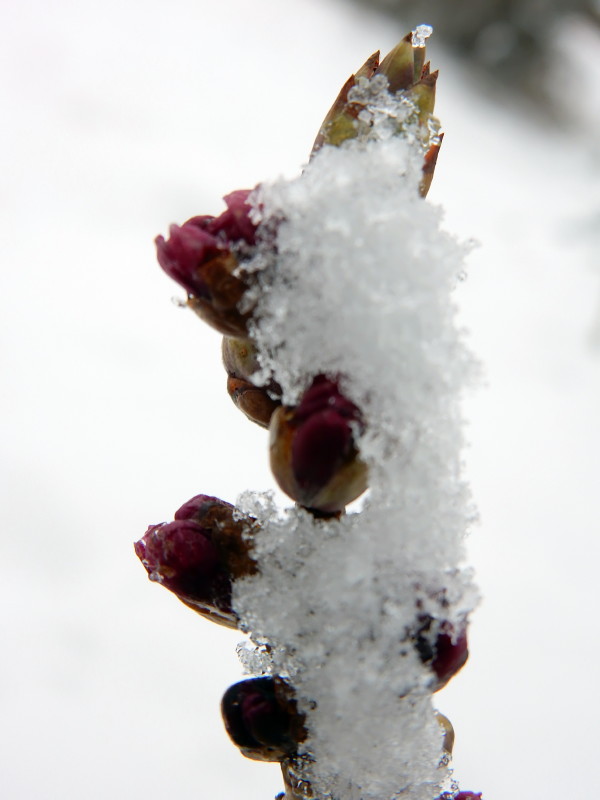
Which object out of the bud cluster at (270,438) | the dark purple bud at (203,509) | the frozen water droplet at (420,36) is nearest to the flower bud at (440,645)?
the bud cluster at (270,438)

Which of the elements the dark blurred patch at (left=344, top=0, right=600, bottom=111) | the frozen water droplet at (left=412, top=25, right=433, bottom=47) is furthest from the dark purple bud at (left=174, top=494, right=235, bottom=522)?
the dark blurred patch at (left=344, top=0, right=600, bottom=111)

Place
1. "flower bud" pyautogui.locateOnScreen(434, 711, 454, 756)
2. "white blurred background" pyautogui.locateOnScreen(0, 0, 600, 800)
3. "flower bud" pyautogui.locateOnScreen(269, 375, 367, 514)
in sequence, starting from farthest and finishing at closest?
"white blurred background" pyautogui.locateOnScreen(0, 0, 600, 800), "flower bud" pyautogui.locateOnScreen(434, 711, 454, 756), "flower bud" pyautogui.locateOnScreen(269, 375, 367, 514)

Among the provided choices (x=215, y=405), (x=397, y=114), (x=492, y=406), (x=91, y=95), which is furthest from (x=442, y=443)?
(x=91, y=95)

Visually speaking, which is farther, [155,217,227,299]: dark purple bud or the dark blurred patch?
the dark blurred patch

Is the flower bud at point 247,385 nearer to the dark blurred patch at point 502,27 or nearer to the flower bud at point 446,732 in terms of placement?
the flower bud at point 446,732

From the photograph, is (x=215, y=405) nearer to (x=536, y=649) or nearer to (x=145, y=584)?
(x=145, y=584)

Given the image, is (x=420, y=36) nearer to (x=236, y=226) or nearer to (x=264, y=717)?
(x=236, y=226)

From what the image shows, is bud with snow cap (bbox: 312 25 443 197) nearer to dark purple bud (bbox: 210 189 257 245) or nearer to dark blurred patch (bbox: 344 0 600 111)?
dark purple bud (bbox: 210 189 257 245)
